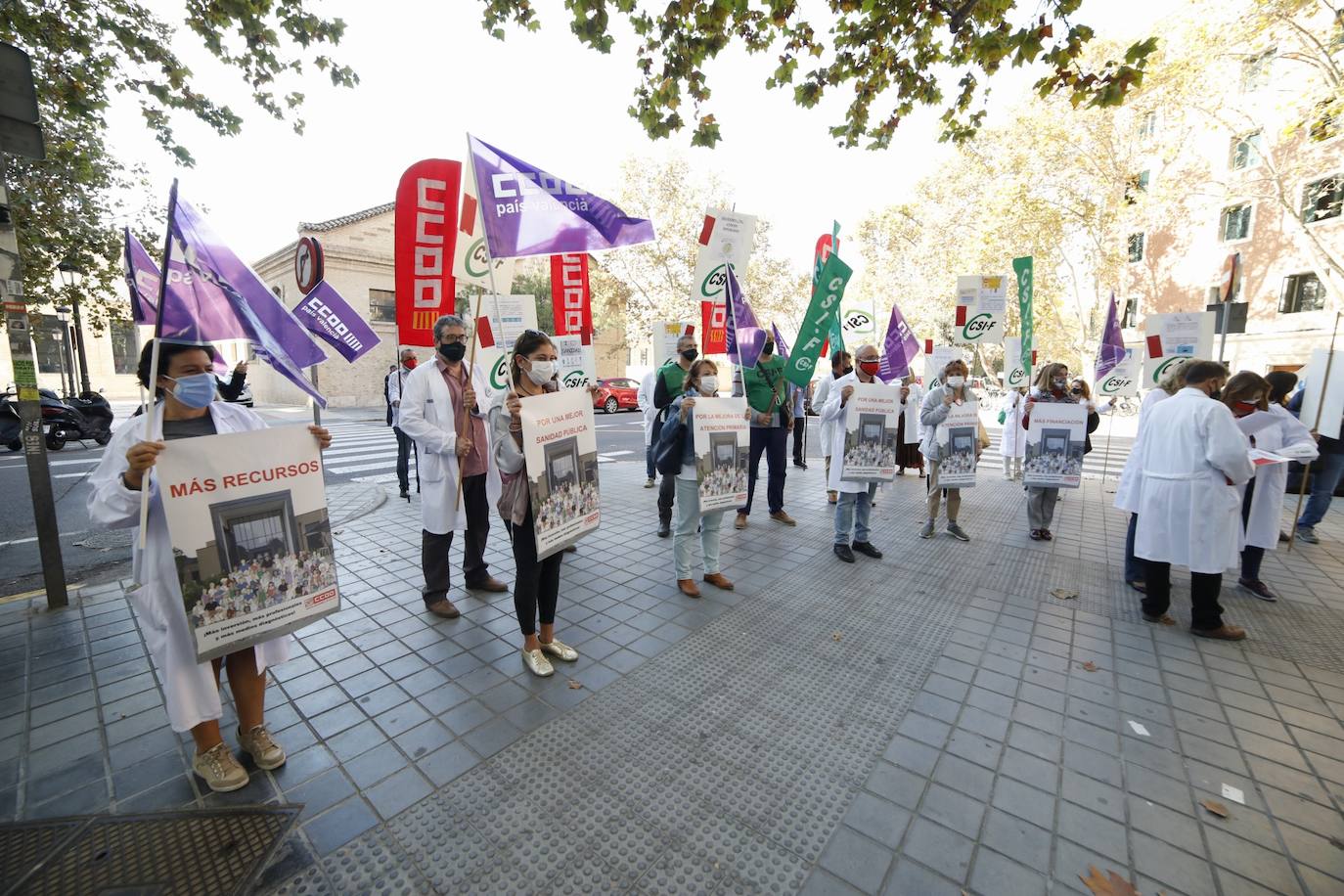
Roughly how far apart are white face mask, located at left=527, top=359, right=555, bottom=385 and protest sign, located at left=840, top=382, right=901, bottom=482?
3388mm

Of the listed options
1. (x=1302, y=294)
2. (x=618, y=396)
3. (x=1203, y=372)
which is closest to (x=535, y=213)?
(x=1203, y=372)

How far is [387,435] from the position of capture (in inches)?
698

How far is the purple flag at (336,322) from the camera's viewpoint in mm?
4227

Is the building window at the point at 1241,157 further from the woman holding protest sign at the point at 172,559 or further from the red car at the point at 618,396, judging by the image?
the woman holding protest sign at the point at 172,559

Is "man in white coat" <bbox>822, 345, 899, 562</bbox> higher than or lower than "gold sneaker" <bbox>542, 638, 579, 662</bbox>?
higher

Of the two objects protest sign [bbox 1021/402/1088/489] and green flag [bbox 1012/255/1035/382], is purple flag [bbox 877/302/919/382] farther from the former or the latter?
protest sign [bbox 1021/402/1088/489]

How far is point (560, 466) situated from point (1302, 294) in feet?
97.9

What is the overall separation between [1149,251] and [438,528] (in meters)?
32.3

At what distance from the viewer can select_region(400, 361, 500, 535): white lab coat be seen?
170 inches

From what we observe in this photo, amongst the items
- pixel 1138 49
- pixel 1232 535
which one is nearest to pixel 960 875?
pixel 1232 535

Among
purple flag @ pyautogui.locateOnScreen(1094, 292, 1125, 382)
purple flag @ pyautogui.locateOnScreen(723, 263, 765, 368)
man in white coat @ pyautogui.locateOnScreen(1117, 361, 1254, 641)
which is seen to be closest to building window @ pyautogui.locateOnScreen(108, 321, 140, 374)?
purple flag @ pyautogui.locateOnScreen(723, 263, 765, 368)

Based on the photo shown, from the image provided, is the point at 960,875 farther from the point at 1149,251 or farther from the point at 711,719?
the point at 1149,251

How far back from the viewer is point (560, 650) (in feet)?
12.0

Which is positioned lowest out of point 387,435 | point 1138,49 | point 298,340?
point 387,435
